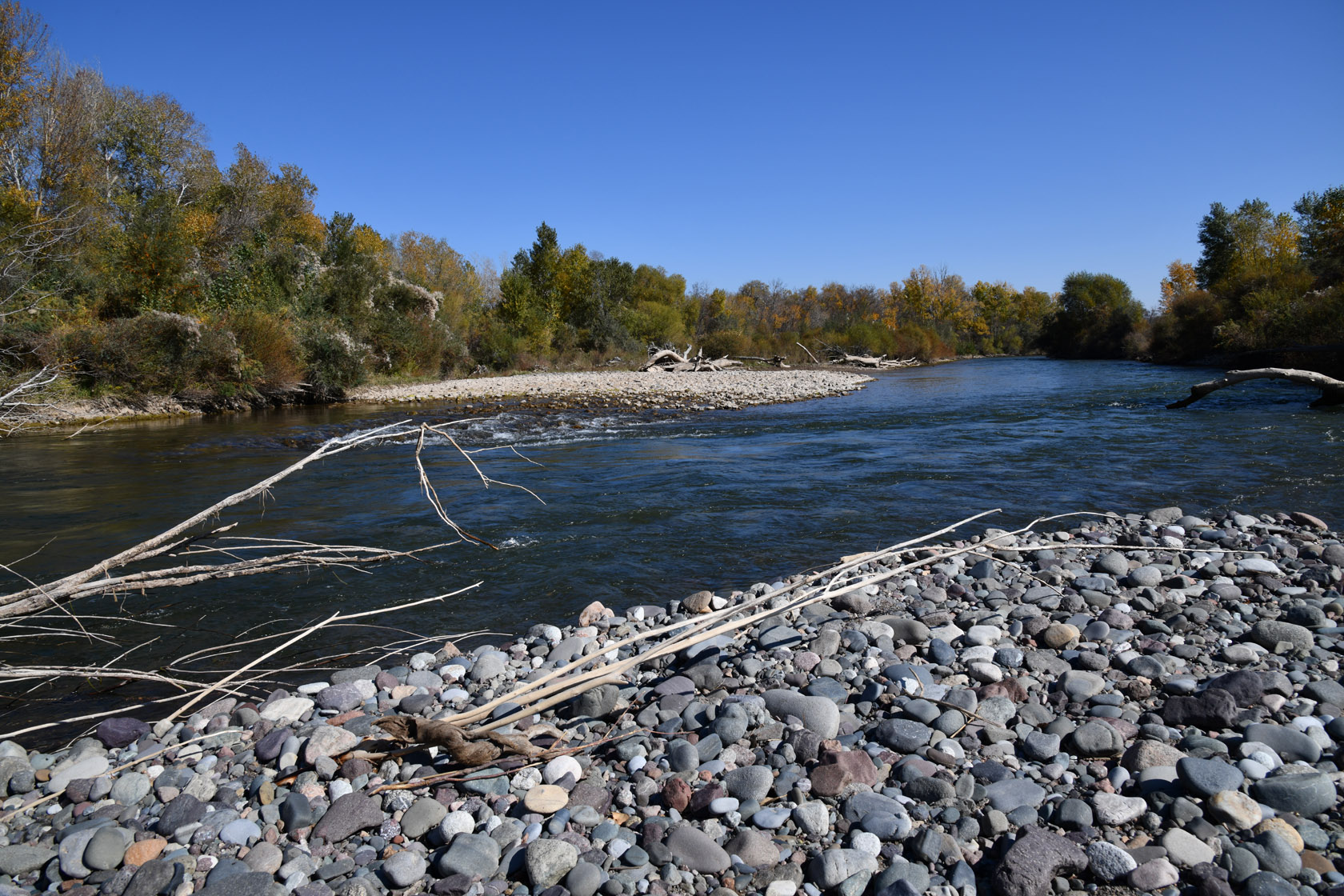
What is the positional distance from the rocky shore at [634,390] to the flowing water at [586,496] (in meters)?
4.72

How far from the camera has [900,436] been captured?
42.4 ft

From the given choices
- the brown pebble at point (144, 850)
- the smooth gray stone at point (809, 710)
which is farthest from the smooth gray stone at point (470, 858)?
the smooth gray stone at point (809, 710)

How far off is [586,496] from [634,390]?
15.2m

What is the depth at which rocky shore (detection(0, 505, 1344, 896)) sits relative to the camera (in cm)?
207

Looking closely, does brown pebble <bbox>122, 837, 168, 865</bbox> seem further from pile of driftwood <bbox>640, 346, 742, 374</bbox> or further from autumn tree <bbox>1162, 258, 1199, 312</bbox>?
autumn tree <bbox>1162, 258, 1199, 312</bbox>

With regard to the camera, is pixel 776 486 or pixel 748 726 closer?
pixel 748 726

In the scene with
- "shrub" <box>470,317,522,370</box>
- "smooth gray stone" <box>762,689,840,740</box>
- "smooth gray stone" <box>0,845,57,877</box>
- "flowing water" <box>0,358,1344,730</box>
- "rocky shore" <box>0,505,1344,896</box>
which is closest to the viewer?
"rocky shore" <box>0,505,1344,896</box>

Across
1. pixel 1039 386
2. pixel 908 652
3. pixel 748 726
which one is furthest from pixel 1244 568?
pixel 1039 386

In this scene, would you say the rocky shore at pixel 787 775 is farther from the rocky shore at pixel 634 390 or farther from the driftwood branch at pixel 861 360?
the driftwood branch at pixel 861 360

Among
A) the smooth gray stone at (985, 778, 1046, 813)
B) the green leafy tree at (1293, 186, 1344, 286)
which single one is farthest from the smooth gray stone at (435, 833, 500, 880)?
the green leafy tree at (1293, 186, 1344, 286)

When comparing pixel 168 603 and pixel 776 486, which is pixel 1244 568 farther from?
pixel 168 603

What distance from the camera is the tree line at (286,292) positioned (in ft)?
60.3

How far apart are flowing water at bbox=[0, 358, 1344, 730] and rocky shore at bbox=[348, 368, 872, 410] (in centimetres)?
472

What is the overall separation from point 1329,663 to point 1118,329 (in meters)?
50.2
